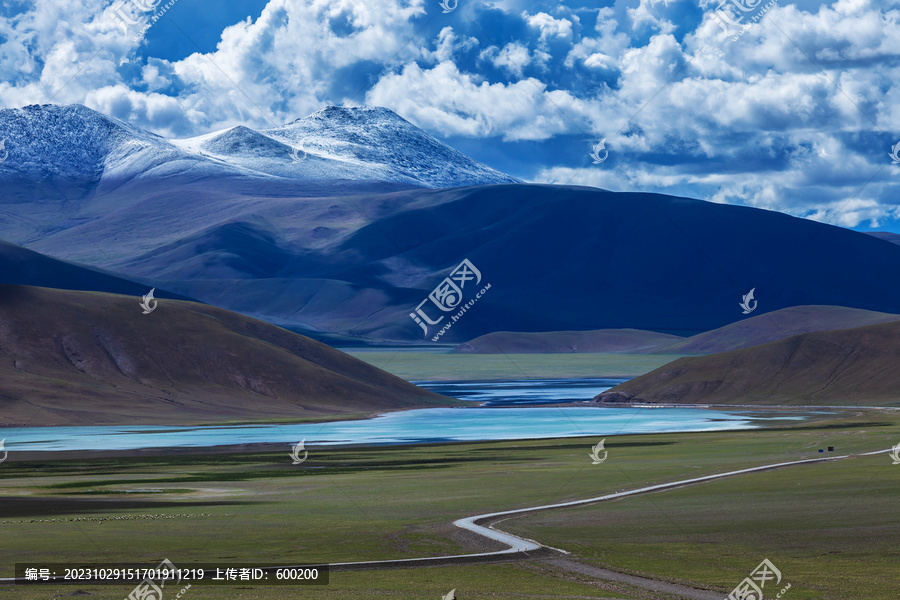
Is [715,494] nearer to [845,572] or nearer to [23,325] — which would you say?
[845,572]

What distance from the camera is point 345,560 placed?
37344 millimetres

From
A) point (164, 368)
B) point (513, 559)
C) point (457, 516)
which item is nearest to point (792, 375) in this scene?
point (164, 368)

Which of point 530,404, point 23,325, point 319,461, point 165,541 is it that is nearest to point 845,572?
point 165,541

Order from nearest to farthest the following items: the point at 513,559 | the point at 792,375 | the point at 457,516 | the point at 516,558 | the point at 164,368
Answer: the point at 513,559 < the point at 516,558 < the point at 457,516 < the point at 164,368 < the point at 792,375

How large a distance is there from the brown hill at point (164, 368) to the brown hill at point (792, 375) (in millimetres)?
30200

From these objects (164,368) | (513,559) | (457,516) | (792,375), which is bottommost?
(513,559)

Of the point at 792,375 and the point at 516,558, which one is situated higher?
the point at 792,375

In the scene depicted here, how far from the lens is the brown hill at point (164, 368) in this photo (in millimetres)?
125125

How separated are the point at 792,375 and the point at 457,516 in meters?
108

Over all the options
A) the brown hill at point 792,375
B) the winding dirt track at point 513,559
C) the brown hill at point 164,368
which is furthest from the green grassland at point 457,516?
the brown hill at point 792,375

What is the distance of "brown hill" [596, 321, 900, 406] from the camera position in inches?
5483

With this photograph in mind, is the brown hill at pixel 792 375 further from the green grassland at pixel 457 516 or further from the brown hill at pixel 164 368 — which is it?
the green grassland at pixel 457 516

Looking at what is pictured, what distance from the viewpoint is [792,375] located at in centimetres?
14588

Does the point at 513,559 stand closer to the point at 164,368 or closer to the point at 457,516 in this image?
the point at 457,516
